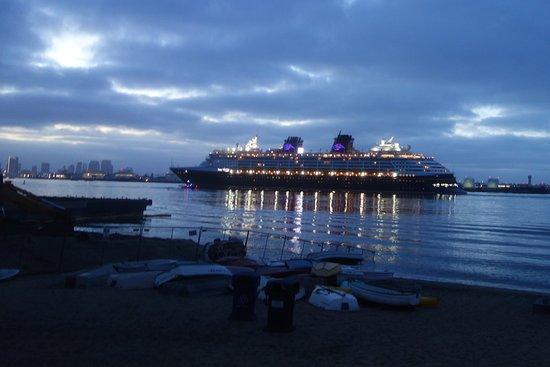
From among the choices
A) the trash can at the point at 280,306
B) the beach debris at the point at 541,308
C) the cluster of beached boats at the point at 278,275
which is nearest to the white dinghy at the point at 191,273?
the cluster of beached boats at the point at 278,275

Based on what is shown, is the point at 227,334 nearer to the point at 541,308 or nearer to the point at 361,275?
the point at 541,308

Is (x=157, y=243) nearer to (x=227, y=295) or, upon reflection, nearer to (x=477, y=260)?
(x=227, y=295)

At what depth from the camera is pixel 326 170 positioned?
124m

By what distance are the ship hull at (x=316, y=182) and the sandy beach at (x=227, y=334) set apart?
10791 centimetres

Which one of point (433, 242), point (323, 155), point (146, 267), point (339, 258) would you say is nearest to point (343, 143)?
point (323, 155)

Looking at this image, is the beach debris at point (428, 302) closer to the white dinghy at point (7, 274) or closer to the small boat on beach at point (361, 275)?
the small boat on beach at point (361, 275)

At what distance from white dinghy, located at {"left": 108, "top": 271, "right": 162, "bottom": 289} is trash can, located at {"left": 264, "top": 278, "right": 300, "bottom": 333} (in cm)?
508

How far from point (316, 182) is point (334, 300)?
113 meters

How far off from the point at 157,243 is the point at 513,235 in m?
26.9

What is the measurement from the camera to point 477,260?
26.1 metres

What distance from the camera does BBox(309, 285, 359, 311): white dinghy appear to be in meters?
12.3

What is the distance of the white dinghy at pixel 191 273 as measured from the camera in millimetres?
13680

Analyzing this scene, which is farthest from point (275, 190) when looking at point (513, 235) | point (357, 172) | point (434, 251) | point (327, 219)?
point (434, 251)

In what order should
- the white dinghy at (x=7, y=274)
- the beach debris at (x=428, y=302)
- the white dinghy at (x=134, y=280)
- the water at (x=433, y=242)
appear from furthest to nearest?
the water at (x=433, y=242)
the white dinghy at (x=7, y=274)
the white dinghy at (x=134, y=280)
the beach debris at (x=428, y=302)
